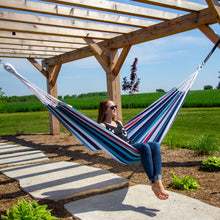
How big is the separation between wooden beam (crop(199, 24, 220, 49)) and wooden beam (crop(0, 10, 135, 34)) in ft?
3.93

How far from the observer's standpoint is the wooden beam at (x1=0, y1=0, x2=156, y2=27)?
2.83 meters

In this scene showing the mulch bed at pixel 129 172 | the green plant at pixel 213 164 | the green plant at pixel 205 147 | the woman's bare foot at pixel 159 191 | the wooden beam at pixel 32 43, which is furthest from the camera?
the wooden beam at pixel 32 43

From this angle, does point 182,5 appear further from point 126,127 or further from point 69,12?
point 126,127

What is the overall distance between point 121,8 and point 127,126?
1423 millimetres

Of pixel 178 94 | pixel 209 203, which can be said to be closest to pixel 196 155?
pixel 178 94

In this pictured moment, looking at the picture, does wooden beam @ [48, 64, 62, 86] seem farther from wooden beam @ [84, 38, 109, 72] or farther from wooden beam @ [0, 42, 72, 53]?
wooden beam @ [84, 38, 109, 72]

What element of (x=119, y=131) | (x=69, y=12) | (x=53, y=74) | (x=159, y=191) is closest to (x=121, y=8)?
(x=69, y=12)

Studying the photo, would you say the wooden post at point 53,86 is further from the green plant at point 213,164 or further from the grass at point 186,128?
the green plant at point 213,164

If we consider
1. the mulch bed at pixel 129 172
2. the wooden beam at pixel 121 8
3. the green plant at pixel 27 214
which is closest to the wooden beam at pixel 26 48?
the mulch bed at pixel 129 172

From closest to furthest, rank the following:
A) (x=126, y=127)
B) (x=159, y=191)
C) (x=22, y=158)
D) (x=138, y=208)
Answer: (x=159, y=191) < (x=138, y=208) < (x=126, y=127) < (x=22, y=158)

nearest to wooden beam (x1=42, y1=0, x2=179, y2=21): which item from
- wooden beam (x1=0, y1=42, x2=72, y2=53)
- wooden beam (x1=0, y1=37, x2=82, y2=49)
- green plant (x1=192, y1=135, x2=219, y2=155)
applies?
green plant (x1=192, y1=135, x2=219, y2=155)

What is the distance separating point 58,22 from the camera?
138 inches

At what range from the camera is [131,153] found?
1986mm

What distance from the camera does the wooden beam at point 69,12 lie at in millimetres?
2826
